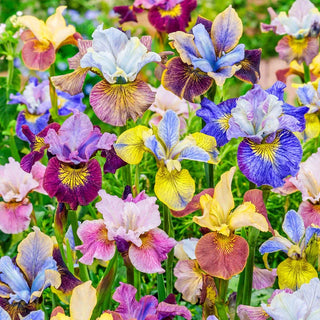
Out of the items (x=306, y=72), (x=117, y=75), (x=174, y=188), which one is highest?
(x=117, y=75)

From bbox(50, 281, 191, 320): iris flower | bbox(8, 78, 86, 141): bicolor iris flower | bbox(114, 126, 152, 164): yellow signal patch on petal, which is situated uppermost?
bbox(114, 126, 152, 164): yellow signal patch on petal

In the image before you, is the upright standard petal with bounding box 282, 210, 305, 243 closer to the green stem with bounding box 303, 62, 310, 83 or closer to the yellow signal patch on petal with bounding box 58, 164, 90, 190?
the yellow signal patch on petal with bounding box 58, 164, 90, 190

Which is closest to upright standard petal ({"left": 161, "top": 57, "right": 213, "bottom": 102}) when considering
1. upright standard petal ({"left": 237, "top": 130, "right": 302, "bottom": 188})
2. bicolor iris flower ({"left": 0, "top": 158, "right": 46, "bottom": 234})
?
upright standard petal ({"left": 237, "top": 130, "right": 302, "bottom": 188})

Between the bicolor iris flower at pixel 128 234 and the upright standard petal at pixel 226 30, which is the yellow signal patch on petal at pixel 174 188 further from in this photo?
the upright standard petal at pixel 226 30

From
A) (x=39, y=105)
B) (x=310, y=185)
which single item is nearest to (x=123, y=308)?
(x=310, y=185)

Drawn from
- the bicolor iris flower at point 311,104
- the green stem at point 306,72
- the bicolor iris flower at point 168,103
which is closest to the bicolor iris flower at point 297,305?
the bicolor iris flower at point 311,104

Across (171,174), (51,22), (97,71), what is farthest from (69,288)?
(51,22)

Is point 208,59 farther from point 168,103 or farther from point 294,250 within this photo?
point 168,103

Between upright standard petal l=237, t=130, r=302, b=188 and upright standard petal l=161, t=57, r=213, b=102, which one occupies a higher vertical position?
upright standard petal l=161, t=57, r=213, b=102
